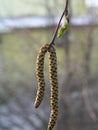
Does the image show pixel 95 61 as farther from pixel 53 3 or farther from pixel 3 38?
pixel 3 38

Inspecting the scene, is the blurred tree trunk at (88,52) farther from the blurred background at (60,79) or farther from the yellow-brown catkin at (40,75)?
the yellow-brown catkin at (40,75)

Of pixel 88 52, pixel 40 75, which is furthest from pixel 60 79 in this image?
pixel 40 75

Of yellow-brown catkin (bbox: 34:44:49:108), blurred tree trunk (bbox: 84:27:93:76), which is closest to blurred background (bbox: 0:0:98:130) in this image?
blurred tree trunk (bbox: 84:27:93:76)

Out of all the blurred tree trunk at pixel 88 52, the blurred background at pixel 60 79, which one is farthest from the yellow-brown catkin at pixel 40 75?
the blurred tree trunk at pixel 88 52

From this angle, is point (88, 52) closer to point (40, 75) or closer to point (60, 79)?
point (60, 79)

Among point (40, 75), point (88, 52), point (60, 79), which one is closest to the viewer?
point (40, 75)

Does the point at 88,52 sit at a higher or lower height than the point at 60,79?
higher

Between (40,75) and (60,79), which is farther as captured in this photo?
(60,79)

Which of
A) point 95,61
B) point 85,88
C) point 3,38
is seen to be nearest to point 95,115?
point 85,88

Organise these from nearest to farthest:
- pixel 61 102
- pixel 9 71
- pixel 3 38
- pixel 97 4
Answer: pixel 61 102 → pixel 97 4 → pixel 9 71 → pixel 3 38
